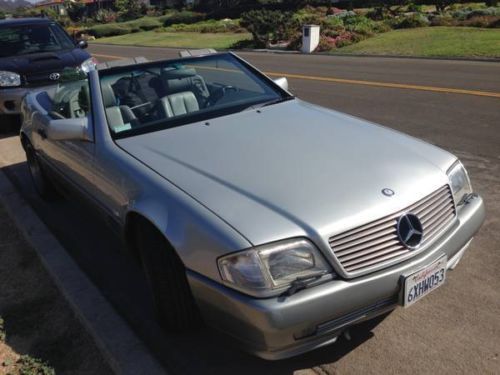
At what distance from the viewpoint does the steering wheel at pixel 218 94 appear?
13.1 ft

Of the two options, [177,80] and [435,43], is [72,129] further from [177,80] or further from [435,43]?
[435,43]

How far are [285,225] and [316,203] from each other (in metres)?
0.22

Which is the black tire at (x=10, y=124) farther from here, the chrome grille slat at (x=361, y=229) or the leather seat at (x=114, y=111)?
the chrome grille slat at (x=361, y=229)

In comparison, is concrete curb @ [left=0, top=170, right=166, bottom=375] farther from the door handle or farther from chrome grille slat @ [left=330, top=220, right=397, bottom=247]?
chrome grille slat @ [left=330, top=220, right=397, bottom=247]

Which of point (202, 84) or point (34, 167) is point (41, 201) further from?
point (202, 84)

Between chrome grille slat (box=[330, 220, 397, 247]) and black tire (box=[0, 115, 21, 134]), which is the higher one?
chrome grille slat (box=[330, 220, 397, 247])

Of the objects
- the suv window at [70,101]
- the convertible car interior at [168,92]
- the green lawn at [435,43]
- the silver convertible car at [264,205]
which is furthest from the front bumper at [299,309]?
the green lawn at [435,43]

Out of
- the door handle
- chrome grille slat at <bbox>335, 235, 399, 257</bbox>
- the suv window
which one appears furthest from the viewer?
the door handle

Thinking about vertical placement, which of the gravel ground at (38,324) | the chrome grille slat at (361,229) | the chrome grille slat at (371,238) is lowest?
the gravel ground at (38,324)

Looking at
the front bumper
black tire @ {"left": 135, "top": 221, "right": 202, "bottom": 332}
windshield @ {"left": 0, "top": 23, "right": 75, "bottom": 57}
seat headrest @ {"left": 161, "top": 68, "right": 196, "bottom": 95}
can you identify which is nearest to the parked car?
windshield @ {"left": 0, "top": 23, "right": 75, "bottom": 57}

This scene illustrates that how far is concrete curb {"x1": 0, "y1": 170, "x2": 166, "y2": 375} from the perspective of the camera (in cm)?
288

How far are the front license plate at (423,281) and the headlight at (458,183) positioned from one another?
0.49 meters

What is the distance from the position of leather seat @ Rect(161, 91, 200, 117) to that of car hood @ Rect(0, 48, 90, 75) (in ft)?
18.0

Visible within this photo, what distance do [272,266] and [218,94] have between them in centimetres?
206
